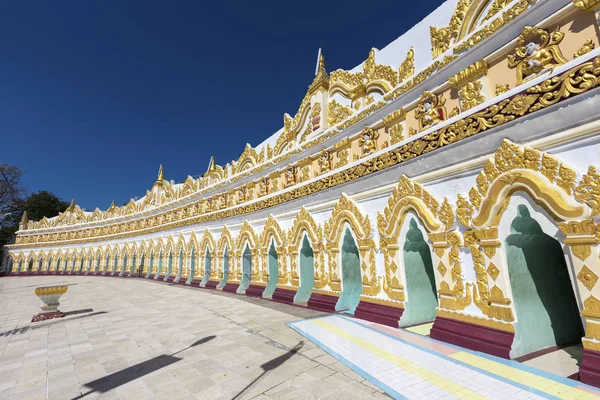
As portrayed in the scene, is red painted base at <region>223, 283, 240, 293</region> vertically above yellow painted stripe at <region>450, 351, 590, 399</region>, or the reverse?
red painted base at <region>223, 283, 240, 293</region>

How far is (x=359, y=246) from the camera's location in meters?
7.37

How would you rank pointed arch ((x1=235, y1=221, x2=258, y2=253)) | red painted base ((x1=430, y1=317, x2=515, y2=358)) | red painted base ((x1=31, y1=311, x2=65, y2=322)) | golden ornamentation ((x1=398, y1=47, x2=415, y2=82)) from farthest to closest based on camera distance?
pointed arch ((x1=235, y1=221, x2=258, y2=253)) < red painted base ((x1=31, y1=311, x2=65, y2=322)) < golden ornamentation ((x1=398, y1=47, x2=415, y2=82)) < red painted base ((x1=430, y1=317, x2=515, y2=358))

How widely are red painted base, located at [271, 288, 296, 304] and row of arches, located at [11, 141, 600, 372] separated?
1.12m

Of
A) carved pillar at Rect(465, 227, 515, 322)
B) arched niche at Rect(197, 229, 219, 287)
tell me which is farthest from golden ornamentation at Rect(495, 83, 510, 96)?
arched niche at Rect(197, 229, 219, 287)

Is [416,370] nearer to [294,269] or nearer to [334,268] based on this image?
[334,268]

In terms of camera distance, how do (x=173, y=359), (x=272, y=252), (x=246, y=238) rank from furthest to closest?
(x=246, y=238)
(x=272, y=252)
(x=173, y=359)

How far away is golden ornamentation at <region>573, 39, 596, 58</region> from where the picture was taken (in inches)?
151

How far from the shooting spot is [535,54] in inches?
173

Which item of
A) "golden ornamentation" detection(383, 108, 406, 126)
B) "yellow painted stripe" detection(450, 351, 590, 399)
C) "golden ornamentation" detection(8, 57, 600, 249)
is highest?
"golden ornamentation" detection(383, 108, 406, 126)

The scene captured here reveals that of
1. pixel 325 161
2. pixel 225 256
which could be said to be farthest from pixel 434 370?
pixel 225 256

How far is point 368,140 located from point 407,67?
180 cm

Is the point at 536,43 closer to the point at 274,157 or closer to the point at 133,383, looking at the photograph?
the point at 133,383

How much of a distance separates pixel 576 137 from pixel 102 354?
780 centimetres

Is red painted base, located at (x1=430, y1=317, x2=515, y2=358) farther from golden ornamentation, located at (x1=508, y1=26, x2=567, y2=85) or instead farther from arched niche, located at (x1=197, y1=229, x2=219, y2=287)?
arched niche, located at (x1=197, y1=229, x2=219, y2=287)
